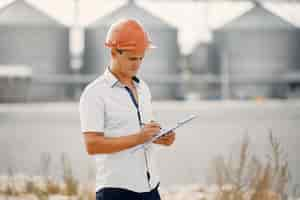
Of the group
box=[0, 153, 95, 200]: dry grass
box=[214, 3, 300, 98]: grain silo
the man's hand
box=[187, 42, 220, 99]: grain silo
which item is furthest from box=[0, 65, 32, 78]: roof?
the man's hand

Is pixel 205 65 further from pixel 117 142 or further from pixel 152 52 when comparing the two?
pixel 117 142

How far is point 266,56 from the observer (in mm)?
22172

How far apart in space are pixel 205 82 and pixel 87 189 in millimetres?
17761

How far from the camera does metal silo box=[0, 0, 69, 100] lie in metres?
A: 20.3

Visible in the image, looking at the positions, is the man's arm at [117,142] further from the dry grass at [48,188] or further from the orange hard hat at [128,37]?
the dry grass at [48,188]

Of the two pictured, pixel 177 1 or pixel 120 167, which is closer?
pixel 120 167

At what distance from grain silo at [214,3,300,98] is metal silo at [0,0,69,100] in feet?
18.5

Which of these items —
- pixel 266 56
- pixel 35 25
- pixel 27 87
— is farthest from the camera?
pixel 266 56

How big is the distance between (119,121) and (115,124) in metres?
0.02

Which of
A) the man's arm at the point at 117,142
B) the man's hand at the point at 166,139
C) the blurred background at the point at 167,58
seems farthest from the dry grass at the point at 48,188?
the blurred background at the point at 167,58

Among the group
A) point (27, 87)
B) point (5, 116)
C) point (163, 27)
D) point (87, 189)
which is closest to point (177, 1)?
point (163, 27)

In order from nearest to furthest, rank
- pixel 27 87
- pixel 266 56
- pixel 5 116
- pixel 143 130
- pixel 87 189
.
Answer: pixel 143 130, pixel 87 189, pixel 5 116, pixel 27 87, pixel 266 56

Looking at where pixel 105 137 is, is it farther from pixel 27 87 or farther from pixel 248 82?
pixel 248 82

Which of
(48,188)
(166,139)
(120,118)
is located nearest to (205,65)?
(48,188)
